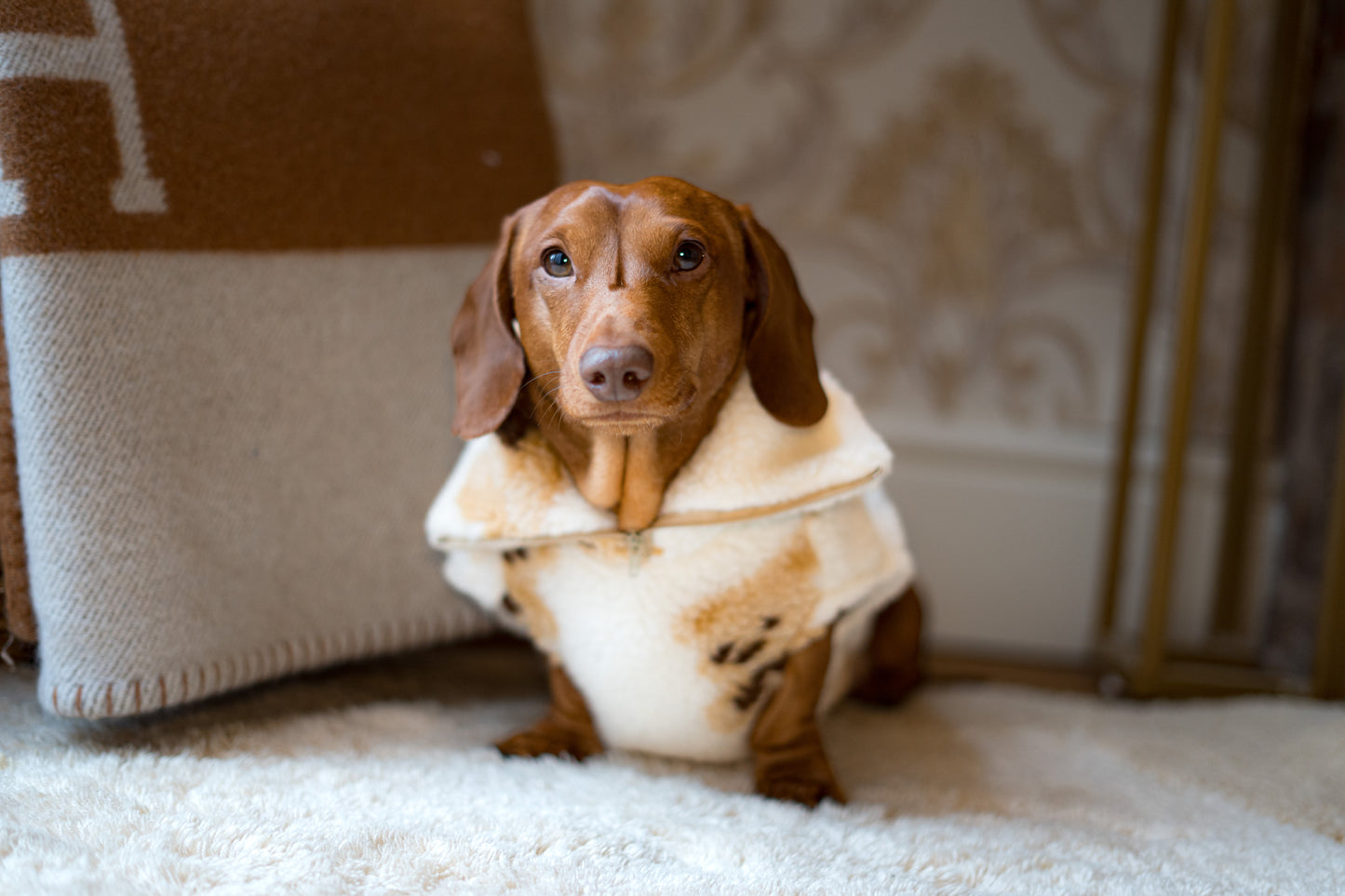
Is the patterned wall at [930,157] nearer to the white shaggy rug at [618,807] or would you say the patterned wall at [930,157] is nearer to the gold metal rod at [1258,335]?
the gold metal rod at [1258,335]

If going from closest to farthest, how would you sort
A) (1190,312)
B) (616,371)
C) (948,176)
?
(616,371)
(1190,312)
(948,176)

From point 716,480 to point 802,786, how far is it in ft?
1.11

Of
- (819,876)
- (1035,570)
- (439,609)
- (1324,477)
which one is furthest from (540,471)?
(1324,477)

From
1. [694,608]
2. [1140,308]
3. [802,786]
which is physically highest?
[1140,308]

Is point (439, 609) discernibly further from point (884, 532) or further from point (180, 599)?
point (884, 532)

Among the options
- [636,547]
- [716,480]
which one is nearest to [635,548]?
[636,547]

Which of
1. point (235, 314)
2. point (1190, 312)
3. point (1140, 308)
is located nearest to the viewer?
point (235, 314)

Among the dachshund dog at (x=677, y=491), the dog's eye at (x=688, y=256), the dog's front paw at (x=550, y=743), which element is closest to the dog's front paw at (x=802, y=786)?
the dachshund dog at (x=677, y=491)

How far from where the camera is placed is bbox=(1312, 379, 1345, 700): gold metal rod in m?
1.32

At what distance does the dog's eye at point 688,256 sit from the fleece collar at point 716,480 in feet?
0.52

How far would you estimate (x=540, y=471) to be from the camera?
107cm

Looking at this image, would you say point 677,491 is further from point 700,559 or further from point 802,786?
point 802,786

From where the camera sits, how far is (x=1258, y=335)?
158 cm

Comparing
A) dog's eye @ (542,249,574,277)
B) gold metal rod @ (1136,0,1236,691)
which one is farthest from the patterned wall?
dog's eye @ (542,249,574,277)
